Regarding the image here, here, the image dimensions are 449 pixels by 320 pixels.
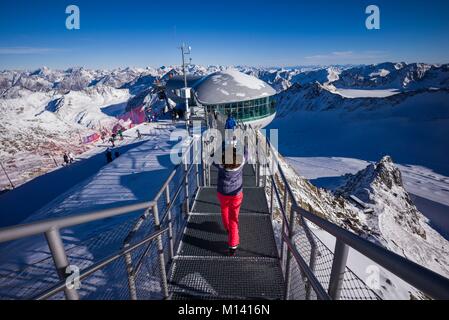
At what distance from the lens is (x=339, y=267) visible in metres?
1.99

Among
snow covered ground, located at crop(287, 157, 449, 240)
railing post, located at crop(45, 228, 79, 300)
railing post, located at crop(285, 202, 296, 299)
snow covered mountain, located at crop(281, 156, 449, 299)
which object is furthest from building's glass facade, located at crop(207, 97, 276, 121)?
railing post, located at crop(45, 228, 79, 300)

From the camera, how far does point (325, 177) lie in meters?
42.8

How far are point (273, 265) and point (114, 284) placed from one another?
2.81m

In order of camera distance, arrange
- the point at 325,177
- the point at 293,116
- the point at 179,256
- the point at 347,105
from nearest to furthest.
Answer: the point at 179,256 → the point at 325,177 → the point at 347,105 → the point at 293,116

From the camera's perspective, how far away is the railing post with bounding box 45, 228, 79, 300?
66.8 inches

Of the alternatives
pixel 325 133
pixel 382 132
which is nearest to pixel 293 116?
pixel 325 133

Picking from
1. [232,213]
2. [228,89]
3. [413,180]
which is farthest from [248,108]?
[413,180]

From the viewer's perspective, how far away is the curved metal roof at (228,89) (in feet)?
71.1

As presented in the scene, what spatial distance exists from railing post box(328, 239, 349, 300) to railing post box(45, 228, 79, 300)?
6.99 ft

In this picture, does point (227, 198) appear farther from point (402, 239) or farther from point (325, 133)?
point (325, 133)

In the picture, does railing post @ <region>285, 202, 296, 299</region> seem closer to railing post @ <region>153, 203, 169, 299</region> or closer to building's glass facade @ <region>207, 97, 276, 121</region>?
railing post @ <region>153, 203, 169, 299</region>

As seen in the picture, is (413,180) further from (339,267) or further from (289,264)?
(339,267)

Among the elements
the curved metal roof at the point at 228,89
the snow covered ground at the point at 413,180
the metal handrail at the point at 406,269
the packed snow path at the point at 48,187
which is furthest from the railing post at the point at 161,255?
the snow covered ground at the point at 413,180

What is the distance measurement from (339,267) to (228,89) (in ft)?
71.0
